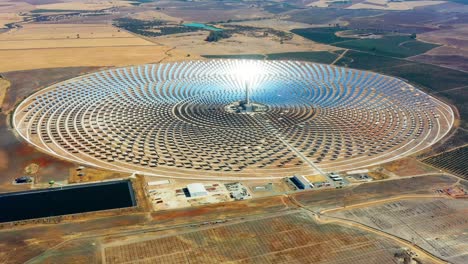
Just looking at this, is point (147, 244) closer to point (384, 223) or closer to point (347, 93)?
point (384, 223)

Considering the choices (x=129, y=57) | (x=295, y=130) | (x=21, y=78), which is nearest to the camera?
(x=295, y=130)

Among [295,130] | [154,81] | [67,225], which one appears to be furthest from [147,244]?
[154,81]

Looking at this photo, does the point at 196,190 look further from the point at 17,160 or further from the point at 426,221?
the point at 17,160

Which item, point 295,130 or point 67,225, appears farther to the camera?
point 295,130

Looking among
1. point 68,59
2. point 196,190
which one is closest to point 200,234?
point 196,190

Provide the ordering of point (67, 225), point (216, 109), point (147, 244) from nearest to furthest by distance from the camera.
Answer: point (147, 244)
point (67, 225)
point (216, 109)

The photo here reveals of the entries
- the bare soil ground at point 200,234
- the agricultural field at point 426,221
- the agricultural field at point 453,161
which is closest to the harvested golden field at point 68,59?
the bare soil ground at point 200,234
